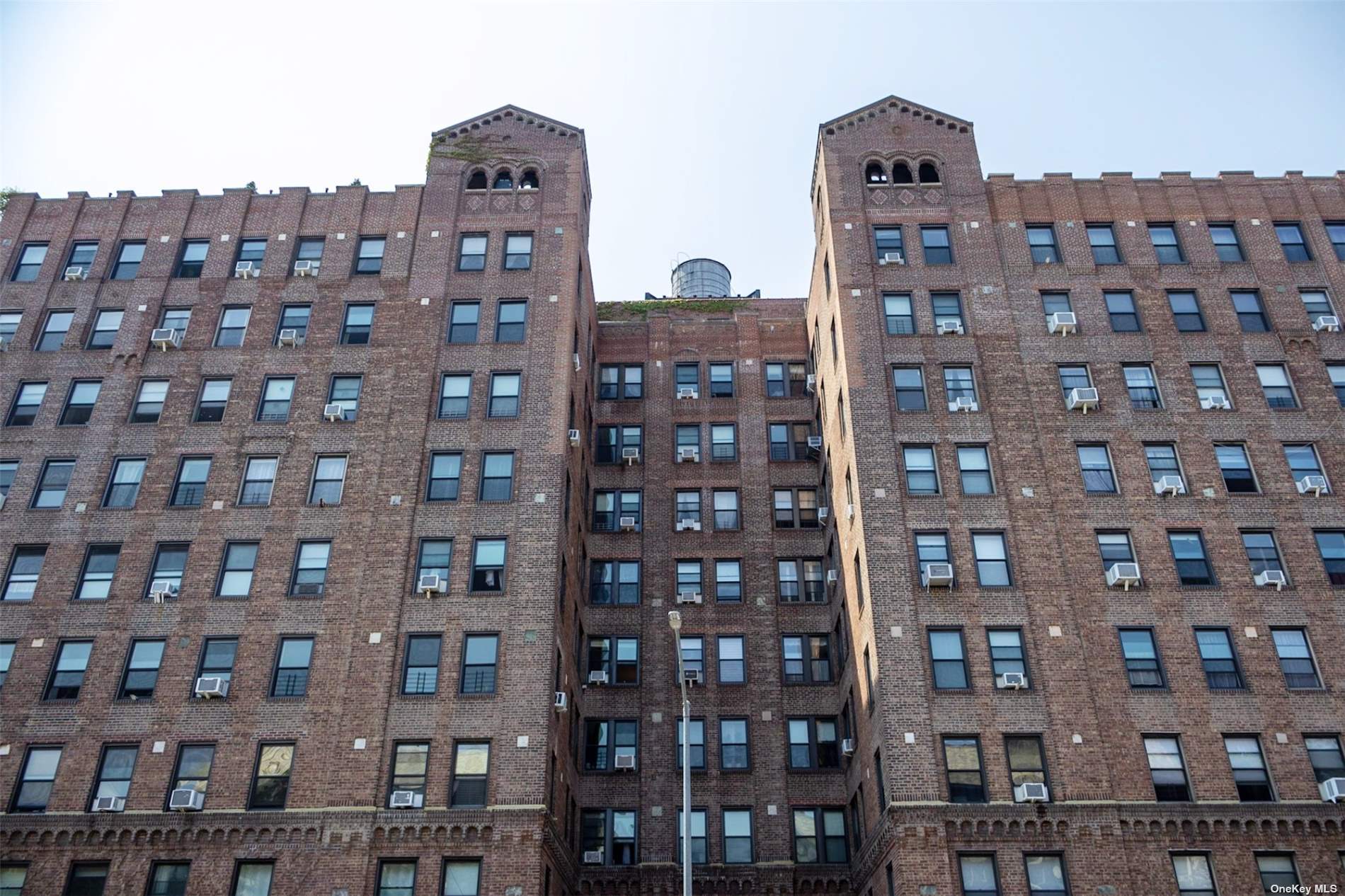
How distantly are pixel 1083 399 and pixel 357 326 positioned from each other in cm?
2609

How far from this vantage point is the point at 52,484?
126ft

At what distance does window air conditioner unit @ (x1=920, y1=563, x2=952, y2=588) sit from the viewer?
35156mm

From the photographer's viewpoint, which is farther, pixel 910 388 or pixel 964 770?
pixel 910 388

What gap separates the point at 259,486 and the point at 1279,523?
33.7 m

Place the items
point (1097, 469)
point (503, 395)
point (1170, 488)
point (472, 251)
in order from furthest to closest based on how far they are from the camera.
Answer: point (472, 251), point (503, 395), point (1097, 469), point (1170, 488)

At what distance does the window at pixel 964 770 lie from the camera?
31984 millimetres

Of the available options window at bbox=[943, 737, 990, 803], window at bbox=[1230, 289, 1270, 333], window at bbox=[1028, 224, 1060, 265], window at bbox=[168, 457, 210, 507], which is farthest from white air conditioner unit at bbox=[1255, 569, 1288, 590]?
window at bbox=[168, 457, 210, 507]

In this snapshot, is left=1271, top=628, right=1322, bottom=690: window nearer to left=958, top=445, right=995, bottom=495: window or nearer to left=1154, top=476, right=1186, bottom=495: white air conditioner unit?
left=1154, top=476, right=1186, bottom=495: white air conditioner unit

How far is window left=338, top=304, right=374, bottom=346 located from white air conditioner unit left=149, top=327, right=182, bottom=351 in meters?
5.91

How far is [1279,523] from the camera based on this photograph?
36.8 metres

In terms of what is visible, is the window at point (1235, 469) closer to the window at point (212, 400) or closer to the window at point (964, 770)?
the window at point (964, 770)

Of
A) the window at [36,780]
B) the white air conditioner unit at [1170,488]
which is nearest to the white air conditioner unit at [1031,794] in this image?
the white air conditioner unit at [1170,488]

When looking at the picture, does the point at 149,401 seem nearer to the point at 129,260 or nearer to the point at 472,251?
the point at 129,260

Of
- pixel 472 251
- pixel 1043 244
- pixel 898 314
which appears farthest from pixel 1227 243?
pixel 472 251
